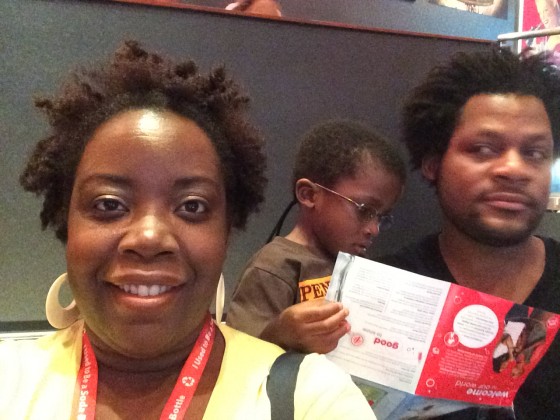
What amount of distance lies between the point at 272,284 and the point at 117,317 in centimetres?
43

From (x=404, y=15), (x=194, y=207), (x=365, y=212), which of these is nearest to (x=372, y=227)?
(x=365, y=212)

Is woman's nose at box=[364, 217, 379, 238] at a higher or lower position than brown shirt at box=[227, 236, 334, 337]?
higher

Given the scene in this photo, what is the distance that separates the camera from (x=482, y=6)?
1959 millimetres

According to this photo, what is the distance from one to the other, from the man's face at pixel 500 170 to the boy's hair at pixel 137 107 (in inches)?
15.8

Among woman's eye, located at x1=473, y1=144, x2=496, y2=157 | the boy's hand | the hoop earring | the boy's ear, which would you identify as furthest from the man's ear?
the hoop earring

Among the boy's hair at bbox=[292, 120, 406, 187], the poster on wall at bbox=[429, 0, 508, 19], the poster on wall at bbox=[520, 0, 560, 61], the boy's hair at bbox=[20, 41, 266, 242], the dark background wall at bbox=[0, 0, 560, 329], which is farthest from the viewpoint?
the poster on wall at bbox=[429, 0, 508, 19]

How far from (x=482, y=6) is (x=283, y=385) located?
70.6 inches

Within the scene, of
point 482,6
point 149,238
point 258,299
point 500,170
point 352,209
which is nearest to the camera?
point 149,238

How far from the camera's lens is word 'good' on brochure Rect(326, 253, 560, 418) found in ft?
2.76

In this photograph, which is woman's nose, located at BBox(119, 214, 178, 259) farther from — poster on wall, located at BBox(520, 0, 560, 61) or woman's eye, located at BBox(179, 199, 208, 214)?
poster on wall, located at BBox(520, 0, 560, 61)

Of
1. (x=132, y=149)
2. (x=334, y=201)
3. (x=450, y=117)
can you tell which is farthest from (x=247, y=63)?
(x=132, y=149)

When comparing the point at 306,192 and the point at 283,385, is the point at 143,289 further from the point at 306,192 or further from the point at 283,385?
the point at 306,192

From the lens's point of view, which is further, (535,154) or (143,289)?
(535,154)

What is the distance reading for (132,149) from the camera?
705 millimetres
